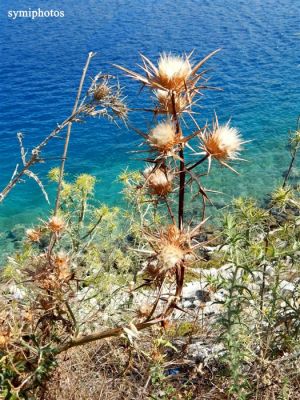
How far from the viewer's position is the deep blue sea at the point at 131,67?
47.5ft

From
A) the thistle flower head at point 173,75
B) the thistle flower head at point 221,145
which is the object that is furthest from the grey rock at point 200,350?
the thistle flower head at point 173,75

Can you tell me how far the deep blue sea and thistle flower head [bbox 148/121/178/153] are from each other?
7.23 m

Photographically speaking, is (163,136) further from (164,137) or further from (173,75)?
→ (173,75)

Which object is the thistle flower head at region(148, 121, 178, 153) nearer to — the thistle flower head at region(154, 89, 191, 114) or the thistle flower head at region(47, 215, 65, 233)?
the thistle flower head at region(154, 89, 191, 114)

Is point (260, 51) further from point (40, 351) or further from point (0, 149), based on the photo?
point (40, 351)

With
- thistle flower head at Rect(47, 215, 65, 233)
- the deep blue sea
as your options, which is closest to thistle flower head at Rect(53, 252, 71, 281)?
thistle flower head at Rect(47, 215, 65, 233)

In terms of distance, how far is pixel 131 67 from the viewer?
2116cm

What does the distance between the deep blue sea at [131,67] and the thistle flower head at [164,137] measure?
23.7ft

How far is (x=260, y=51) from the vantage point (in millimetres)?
23266

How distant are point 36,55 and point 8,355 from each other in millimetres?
25451

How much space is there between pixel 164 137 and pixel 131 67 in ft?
67.4

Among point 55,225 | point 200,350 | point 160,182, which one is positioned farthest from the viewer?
point 200,350

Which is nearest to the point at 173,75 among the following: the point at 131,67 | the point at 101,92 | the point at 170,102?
the point at 170,102

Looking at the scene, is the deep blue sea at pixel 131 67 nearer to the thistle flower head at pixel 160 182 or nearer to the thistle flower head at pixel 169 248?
the thistle flower head at pixel 160 182
